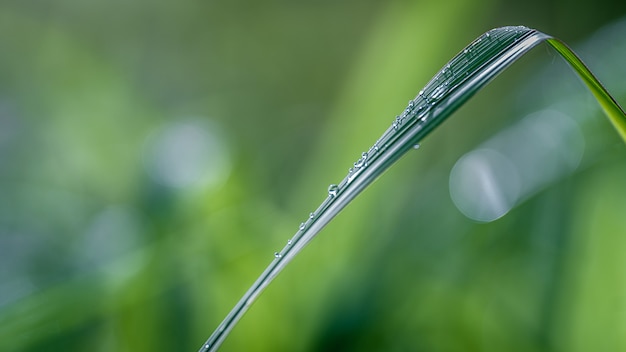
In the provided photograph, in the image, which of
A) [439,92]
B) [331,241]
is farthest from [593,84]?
[331,241]

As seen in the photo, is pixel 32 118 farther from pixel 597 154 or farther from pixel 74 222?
pixel 597 154

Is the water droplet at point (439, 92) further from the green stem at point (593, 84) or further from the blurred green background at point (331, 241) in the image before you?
the blurred green background at point (331, 241)

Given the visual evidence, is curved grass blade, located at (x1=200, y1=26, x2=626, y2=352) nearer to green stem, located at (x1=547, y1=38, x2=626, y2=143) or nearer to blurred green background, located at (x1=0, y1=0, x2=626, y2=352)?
green stem, located at (x1=547, y1=38, x2=626, y2=143)

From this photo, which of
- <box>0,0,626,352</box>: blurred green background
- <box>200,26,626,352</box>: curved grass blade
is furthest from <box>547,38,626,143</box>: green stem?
<box>0,0,626,352</box>: blurred green background

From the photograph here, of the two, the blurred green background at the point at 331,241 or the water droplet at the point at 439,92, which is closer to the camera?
the water droplet at the point at 439,92

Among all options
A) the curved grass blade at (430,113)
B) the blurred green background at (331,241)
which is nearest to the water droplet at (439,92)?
the curved grass blade at (430,113)

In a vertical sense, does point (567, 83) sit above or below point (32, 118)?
below

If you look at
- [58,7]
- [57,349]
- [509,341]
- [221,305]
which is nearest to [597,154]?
[509,341]

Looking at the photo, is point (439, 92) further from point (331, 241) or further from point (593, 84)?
point (331, 241)
